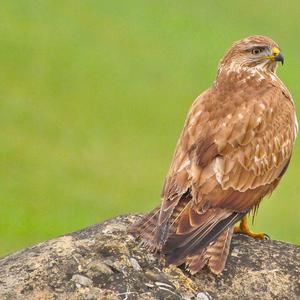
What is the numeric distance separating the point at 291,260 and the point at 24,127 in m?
24.7

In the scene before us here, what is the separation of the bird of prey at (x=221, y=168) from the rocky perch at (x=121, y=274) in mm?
145

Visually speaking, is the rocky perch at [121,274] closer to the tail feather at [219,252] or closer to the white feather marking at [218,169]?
the tail feather at [219,252]

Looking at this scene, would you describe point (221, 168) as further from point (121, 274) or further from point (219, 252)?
point (121, 274)

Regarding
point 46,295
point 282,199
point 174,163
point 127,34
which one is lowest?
point 46,295

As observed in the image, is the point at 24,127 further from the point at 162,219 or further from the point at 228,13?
the point at 162,219

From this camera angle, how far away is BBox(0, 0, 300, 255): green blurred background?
97.9 feet

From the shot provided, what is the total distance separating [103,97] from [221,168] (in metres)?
28.1

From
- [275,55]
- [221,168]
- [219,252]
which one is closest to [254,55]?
[275,55]

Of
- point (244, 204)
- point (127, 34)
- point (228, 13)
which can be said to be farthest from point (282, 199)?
point (244, 204)

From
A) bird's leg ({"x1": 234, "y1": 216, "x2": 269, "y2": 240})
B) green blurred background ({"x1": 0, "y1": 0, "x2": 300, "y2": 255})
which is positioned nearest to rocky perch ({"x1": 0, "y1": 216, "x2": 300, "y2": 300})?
bird's leg ({"x1": 234, "y1": 216, "x2": 269, "y2": 240})

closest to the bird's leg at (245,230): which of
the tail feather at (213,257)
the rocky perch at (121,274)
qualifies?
the rocky perch at (121,274)

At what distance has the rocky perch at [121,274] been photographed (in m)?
8.49

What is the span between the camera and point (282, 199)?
31.4m

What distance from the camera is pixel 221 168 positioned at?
9680 millimetres
